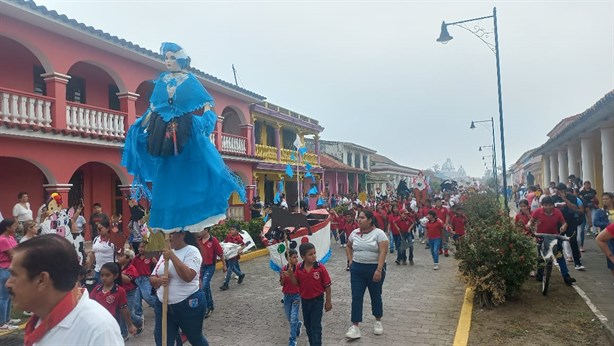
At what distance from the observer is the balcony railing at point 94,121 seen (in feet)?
35.4

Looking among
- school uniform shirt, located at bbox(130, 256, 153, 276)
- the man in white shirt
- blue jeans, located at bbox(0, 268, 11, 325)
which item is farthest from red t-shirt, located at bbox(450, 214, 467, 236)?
the man in white shirt

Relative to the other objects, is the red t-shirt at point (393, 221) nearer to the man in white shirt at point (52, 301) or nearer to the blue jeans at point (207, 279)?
the blue jeans at point (207, 279)

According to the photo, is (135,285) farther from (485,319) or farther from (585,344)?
(585,344)

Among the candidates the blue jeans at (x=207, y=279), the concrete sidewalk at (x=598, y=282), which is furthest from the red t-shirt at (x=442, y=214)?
the blue jeans at (x=207, y=279)

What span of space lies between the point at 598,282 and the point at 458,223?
4.63 metres

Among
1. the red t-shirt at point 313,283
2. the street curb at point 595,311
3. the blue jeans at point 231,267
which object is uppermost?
the red t-shirt at point 313,283

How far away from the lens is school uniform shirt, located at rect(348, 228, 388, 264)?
17.8 ft

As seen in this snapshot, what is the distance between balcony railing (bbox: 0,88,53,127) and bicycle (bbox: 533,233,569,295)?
10604 mm

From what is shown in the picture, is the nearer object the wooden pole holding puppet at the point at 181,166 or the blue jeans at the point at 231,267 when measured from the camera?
the wooden pole holding puppet at the point at 181,166

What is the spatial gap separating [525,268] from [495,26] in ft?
32.0

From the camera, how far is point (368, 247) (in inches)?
215

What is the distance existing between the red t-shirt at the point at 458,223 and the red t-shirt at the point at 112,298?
922cm

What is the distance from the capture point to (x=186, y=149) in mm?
3941

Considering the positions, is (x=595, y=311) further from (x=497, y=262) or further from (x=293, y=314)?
(x=293, y=314)
